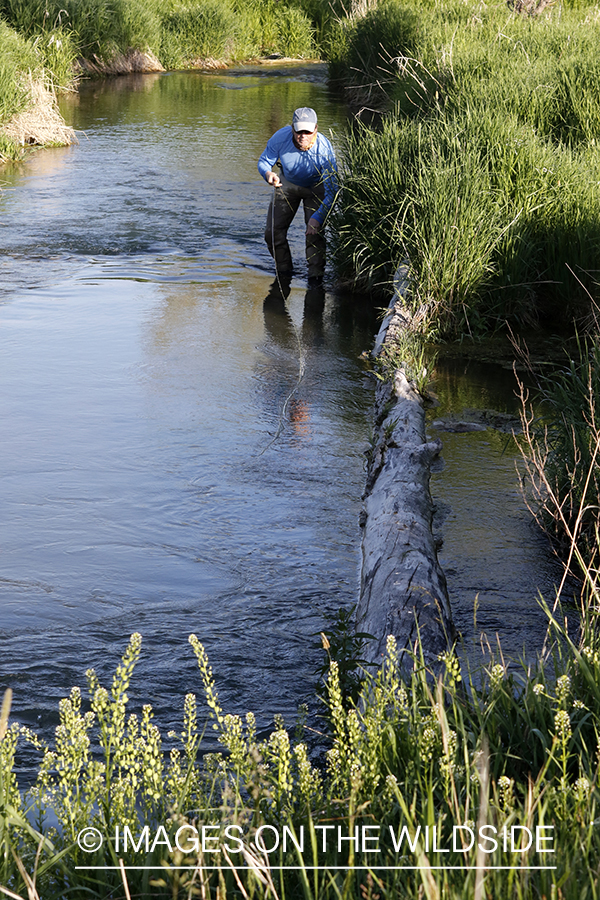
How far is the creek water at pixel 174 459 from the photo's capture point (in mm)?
4062

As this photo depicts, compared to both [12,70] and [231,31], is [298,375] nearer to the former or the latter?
[12,70]

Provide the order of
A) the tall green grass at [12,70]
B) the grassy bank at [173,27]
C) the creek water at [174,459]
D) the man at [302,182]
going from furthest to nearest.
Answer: the grassy bank at [173,27]
the tall green grass at [12,70]
the man at [302,182]
the creek water at [174,459]

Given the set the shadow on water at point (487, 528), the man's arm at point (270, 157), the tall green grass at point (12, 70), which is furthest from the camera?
the tall green grass at point (12, 70)

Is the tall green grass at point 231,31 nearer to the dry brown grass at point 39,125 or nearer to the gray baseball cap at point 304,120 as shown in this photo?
the dry brown grass at point 39,125

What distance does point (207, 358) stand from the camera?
7.76 m

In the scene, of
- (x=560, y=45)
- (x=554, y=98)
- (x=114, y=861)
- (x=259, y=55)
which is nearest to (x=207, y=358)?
(x=554, y=98)

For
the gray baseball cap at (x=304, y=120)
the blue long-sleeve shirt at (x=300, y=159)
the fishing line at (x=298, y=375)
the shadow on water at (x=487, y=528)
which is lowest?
the shadow on water at (x=487, y=528)

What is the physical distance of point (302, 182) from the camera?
959 cm

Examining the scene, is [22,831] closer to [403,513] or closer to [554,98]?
[403,513]

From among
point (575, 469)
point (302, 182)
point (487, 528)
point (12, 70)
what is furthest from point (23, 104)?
point (575, 469)

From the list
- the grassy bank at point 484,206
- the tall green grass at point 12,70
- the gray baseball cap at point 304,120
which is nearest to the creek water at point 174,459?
the grassy bank at point 484,206

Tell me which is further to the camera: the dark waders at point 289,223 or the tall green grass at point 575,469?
the dark waders at point 289,223

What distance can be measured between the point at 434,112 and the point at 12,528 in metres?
6.74

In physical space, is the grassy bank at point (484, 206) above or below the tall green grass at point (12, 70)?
below
